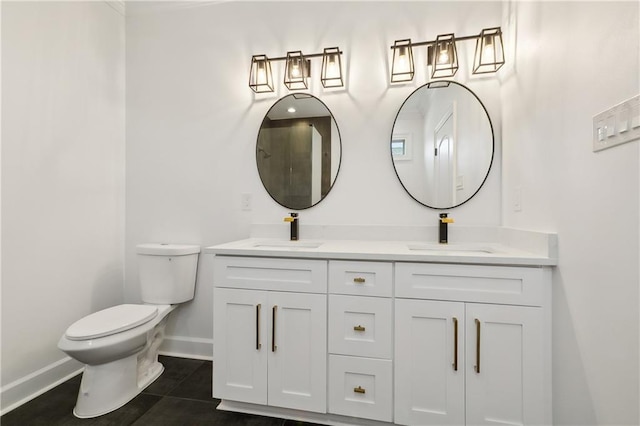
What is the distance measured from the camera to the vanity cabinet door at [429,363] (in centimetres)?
130

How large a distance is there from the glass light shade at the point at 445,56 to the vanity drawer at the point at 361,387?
163 cm

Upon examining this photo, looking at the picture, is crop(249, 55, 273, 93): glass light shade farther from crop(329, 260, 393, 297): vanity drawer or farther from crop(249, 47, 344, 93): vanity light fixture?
crop(329, 260, 393, 297): vanity drawer

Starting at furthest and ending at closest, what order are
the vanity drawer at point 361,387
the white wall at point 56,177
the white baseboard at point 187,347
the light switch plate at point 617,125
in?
the white baseboard at point 187,347 < the white wall at point 56,177 < the vanity drawer at point 361,387 < the light switch plate at point 617,125

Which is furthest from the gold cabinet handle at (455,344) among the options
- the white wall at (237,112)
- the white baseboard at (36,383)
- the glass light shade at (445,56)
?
the white baseboard at (36,383)

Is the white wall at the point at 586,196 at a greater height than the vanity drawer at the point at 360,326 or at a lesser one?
greater

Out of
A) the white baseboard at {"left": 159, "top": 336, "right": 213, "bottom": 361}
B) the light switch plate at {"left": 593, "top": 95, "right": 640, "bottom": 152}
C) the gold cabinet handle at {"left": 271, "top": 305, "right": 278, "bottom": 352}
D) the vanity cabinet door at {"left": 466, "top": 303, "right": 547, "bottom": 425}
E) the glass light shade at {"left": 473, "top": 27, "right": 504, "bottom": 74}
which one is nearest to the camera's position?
the light switch plate at {"left": 593, "top": 95, "right": 640, "bottom": 152}

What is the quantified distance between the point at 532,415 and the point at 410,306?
63cm

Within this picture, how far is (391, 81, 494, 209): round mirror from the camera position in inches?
71.2

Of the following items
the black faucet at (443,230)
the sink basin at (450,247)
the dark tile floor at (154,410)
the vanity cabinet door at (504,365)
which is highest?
the black faucet at (443,230)

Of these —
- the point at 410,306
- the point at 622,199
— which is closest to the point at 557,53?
the point at 622,199

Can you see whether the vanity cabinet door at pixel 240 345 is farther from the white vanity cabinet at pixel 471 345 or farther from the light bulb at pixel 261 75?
the light bulb at pixel 261 75

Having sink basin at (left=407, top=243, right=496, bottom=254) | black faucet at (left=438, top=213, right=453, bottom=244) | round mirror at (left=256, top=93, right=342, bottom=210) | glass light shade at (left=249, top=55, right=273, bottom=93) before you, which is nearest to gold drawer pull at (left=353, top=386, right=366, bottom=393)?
sink basin at (left=407, top=243, right=496, bottom=254)

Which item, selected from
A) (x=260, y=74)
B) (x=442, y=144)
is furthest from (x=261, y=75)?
(x=442, y=144)

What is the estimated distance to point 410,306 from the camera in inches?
52.9
